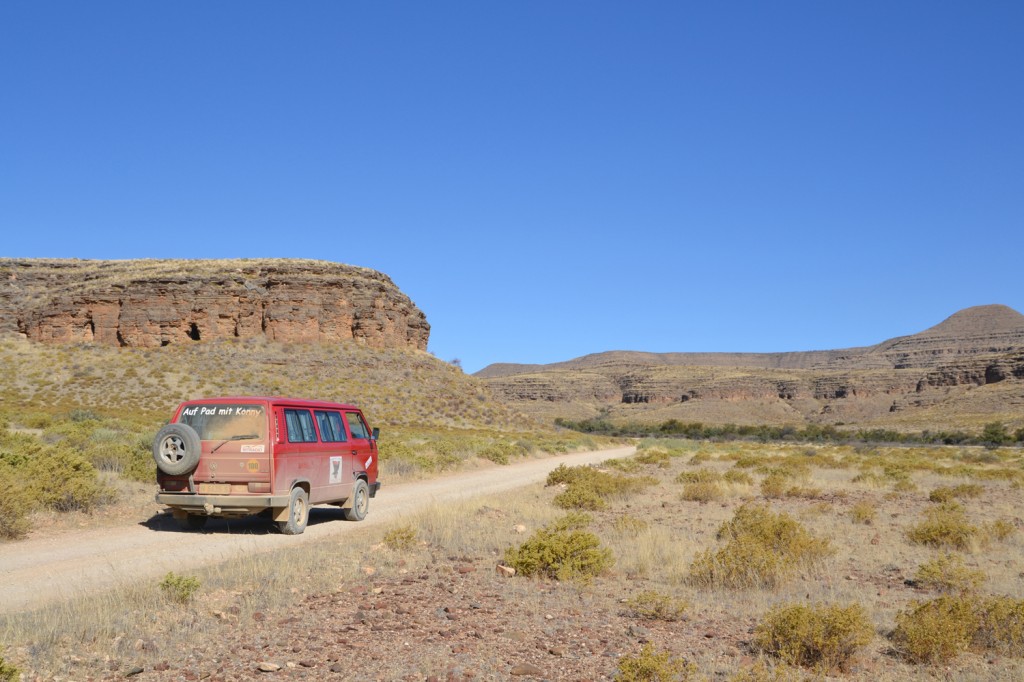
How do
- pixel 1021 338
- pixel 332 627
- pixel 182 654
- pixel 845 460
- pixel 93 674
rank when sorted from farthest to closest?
pixel 1021 338 < pixel 845 460 < pixel 332 627 < pixel 182 654 < pixel 93 674

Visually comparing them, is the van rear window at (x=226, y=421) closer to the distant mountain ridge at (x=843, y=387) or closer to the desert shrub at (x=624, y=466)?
the desert shrub at (x=624, y=466)

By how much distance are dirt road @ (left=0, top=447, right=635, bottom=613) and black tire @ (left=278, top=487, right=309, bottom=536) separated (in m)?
0.16

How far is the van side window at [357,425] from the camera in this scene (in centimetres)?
1430

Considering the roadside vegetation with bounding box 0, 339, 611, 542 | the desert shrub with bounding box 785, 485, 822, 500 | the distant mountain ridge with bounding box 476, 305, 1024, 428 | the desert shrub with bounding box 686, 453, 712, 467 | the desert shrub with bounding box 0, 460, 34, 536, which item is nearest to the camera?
the desert shrub with bounding box 0, 460, 34, 536

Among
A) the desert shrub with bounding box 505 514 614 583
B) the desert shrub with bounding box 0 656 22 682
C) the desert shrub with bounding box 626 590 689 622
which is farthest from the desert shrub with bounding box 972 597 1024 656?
the desert shrub with bounding box 0 656 22 682

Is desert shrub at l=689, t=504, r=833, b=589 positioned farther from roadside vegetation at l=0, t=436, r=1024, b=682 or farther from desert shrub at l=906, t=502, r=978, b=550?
desert shrub at l=906, t=502, r=978, b=550

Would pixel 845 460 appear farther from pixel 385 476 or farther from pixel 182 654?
pixel 182 654

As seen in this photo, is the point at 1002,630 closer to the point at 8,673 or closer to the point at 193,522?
the point at 8,673

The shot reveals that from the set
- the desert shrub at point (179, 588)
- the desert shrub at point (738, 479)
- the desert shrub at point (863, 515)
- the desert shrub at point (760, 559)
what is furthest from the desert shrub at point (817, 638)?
the desert shrub at point (738, 479)

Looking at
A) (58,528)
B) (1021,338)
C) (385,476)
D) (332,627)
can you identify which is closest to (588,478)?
(385,476)

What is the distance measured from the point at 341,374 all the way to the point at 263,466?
2003 inches

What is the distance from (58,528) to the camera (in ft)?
39.7

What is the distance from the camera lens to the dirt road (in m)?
8.02

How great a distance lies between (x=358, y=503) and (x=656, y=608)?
26.4 feet
